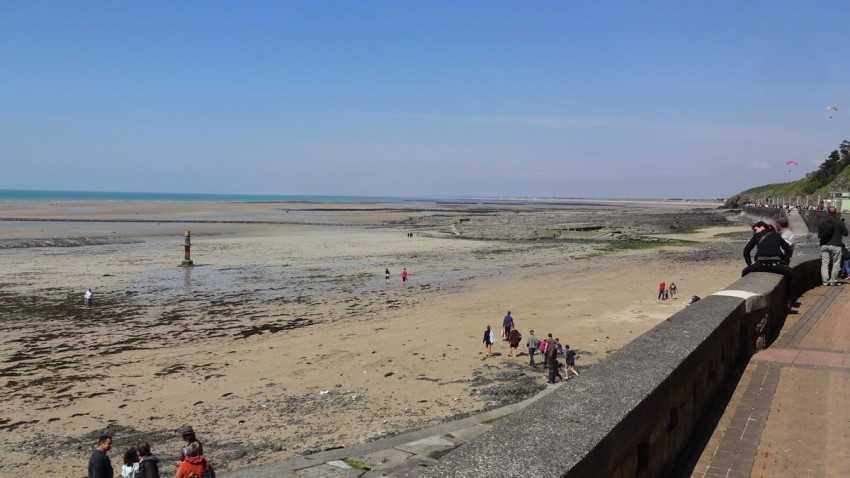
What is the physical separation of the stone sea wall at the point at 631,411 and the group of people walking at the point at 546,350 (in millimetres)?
7185

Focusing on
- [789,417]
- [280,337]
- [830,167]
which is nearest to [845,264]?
[789,417]

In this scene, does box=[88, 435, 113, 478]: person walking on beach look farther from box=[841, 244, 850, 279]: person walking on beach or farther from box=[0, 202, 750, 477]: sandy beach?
box=[841, 244, 850, 279]: person walking on beach

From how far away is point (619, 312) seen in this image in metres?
21.1

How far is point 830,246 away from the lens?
11555 millimetres

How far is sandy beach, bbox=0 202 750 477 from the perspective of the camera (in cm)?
1137

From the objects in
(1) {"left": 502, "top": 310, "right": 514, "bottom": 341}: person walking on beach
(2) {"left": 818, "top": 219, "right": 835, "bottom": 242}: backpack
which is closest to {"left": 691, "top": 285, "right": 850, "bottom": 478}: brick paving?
(2) {"left": 818, "top": 219, "right": 835, "bottom": 242}: backpack

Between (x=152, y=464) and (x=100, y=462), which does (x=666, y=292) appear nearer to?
(x=152, y=464)

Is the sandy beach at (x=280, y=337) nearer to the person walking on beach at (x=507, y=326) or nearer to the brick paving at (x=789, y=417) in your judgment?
the person walking on beach at (x=507, y=326)

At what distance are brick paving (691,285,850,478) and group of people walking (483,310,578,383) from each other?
21.0 feet

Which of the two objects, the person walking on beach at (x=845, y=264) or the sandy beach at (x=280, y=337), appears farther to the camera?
the person walking on beach at (x=845, y=264)

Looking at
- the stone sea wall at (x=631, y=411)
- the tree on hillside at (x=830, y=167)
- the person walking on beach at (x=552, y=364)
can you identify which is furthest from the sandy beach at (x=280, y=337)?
the tree on hillside at (x=830, y=167)

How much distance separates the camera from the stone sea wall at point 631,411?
2.87 m

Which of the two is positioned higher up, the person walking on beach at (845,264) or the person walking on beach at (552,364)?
the person walking on beach at (845,264)

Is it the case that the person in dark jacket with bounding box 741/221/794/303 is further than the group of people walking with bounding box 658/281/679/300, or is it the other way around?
the group of people walking with bounding box 658/281/679/300
